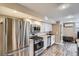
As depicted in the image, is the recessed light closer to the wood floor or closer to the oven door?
the wood floor

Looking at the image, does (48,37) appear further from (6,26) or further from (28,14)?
(6,26)

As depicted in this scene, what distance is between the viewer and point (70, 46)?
2.13m

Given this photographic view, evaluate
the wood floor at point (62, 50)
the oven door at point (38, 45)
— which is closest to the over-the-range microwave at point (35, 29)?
the oven door at point (38, 45)

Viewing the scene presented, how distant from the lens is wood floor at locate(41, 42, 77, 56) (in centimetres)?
205

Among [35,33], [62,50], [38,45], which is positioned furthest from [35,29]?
[62,50]

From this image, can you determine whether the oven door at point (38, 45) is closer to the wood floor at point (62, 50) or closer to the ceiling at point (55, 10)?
the wood floor at point (62, 50)

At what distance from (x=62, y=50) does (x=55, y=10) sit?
0.82m

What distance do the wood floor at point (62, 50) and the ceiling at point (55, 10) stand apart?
544 millimetres

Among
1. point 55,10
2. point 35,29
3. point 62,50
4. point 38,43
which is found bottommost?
point 62,50

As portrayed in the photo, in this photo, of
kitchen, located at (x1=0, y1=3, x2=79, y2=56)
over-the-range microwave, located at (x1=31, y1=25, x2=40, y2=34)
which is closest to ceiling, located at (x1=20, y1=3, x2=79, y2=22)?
kitchen, located at (x1=0, y1=3, x2=79, y2=56)

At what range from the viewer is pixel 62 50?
6.97 feet

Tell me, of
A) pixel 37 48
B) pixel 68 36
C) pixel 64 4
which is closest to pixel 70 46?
pixel 68 36

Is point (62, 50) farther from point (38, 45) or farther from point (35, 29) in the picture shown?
point (35, 29)

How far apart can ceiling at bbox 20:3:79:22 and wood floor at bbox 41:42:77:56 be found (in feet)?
1.78
